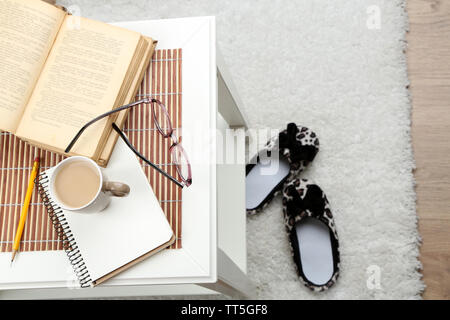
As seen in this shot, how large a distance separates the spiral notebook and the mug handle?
0.03 m

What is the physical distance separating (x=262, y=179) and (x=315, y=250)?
0.25m

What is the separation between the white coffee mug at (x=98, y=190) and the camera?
1.47ft

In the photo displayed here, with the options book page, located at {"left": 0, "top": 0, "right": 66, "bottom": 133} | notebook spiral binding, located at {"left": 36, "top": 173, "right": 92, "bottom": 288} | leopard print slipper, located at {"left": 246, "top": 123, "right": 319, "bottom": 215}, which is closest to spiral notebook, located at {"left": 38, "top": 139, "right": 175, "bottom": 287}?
notebook spiral binding, located at {"left": 36, "top": 173, "right": 92, "bottom": 288}

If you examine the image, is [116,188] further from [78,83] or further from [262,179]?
[262,179]

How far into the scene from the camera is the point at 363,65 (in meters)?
1.07

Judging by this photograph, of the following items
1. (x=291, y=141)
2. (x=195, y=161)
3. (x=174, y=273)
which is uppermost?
(x=291, y=141)

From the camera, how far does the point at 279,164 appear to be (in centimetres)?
103

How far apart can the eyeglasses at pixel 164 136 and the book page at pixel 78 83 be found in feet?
0.06

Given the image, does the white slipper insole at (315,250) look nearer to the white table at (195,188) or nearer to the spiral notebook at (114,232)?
the white table at (195,188)

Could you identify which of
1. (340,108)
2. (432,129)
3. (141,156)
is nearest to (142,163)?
(141,156)

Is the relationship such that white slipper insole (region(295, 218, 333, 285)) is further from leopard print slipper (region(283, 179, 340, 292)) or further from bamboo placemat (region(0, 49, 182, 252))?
bamboo placemat (region(0, 49, 182, 252))

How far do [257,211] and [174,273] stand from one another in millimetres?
530
